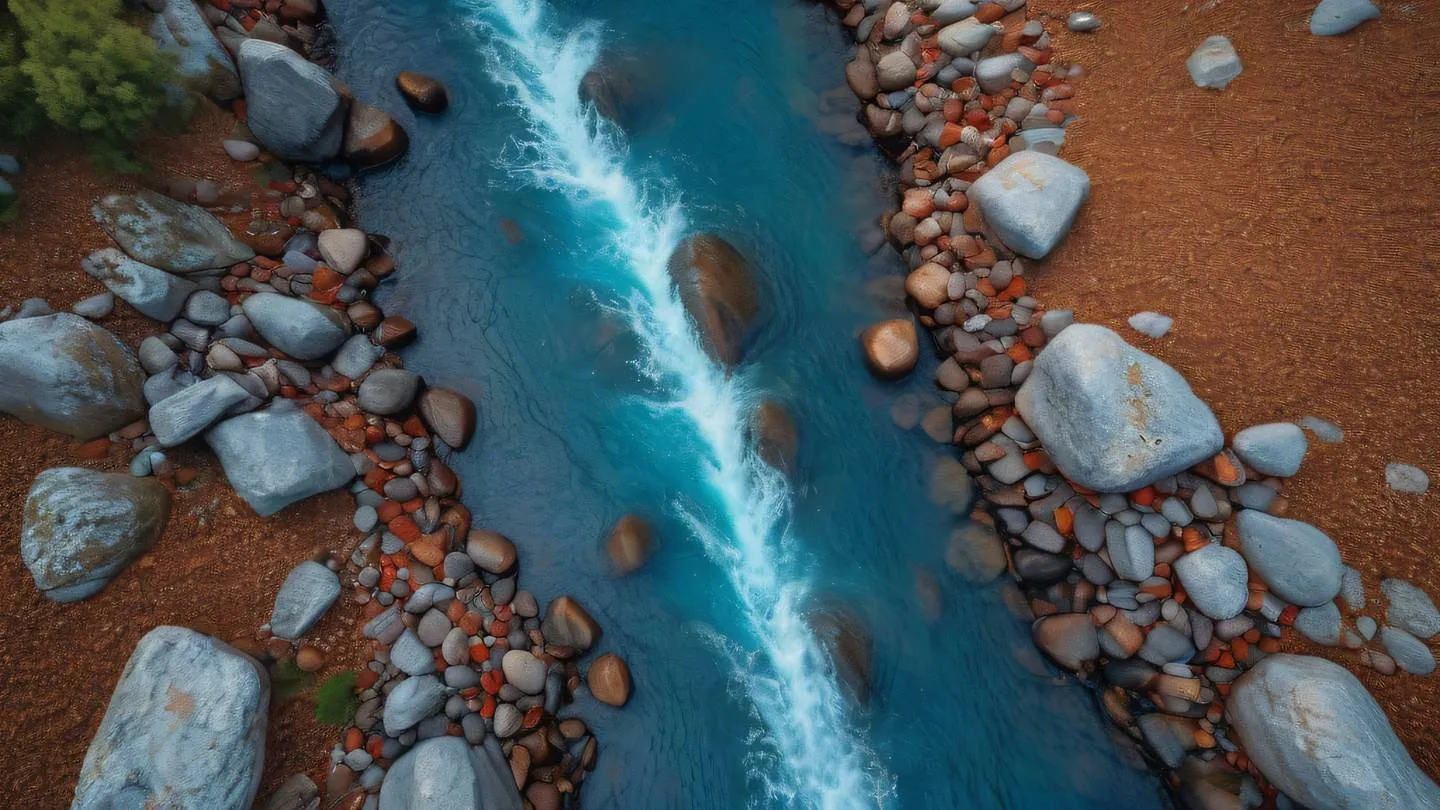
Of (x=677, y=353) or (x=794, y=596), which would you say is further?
(x=677, y=353)

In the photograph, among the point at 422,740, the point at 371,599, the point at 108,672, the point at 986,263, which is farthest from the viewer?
the point at 986,263

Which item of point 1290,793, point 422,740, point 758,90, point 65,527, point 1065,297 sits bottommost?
point 422,740

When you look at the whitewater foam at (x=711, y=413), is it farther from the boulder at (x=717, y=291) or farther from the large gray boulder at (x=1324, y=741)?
the large gray boulder at (x=1324, y=741)

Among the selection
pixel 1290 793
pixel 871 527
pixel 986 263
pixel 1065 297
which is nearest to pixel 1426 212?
pixel 1065 297

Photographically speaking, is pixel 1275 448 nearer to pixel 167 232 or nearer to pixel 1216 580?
pixel 1216 580

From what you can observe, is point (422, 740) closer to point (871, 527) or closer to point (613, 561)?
point (613, 561)

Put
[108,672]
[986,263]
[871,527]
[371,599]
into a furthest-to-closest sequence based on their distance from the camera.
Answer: [986,263] < [871,527] < [371,599] < [108,672]
